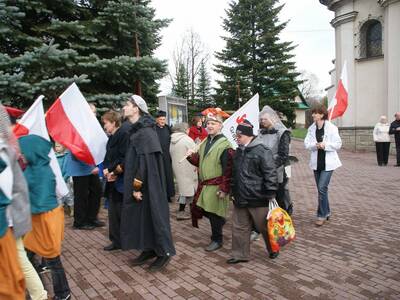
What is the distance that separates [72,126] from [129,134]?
115 cm

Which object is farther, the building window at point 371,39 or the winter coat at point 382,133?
the building window at point 371,39

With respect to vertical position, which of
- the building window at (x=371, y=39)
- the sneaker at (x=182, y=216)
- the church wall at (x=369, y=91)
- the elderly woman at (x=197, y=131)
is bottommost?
the sneaker at (x=182, y=216)

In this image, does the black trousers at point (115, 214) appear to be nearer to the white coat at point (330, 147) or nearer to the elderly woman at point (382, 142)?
the white coat at point (330, 147)

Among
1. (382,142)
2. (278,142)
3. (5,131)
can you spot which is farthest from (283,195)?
(382,142)

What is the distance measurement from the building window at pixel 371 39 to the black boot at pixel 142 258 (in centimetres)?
1873

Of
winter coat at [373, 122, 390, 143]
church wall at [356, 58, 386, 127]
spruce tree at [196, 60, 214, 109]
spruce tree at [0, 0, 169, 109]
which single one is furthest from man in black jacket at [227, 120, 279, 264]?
spruce tree at [196, 60, 214, 109]

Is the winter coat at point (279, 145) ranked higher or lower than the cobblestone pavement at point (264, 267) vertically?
higher

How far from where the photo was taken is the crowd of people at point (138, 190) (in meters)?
2.72

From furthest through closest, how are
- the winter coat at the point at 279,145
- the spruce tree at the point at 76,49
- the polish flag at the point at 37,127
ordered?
the spruce tree at the point at 76,49 < the winter coat at the point at 279,145 < the polish flag at the point at 37,127

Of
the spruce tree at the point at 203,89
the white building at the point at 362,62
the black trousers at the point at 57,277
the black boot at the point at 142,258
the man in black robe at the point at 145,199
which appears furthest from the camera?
the spruce tree at the point at 203,89

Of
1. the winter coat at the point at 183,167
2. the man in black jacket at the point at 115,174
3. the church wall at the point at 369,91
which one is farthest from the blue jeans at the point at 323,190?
the church wall at the point at 369,91

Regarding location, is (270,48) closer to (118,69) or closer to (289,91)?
(289,91)

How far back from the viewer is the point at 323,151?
20.7 feet

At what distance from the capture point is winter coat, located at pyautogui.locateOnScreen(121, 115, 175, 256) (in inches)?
177
